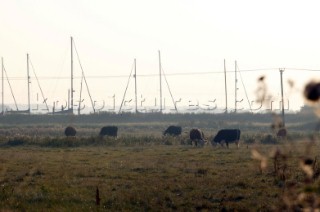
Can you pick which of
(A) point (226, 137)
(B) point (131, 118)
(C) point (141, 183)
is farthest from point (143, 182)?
(B) point (131, 118)

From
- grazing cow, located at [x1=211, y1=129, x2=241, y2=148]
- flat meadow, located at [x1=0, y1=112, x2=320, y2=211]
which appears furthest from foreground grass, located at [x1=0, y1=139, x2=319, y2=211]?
grazing cow, located at [x1=211, y1=129, x2=241, y2=148]

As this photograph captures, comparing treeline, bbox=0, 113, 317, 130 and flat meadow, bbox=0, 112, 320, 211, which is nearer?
flat meadow, bbox=0, 112, 320, 211

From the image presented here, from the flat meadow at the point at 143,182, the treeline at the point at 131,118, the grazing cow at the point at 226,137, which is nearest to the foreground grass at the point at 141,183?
the flat meadow at the point at 143,182

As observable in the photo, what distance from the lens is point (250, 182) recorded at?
18844 mm

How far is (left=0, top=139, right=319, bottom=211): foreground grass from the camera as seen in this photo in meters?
15.6

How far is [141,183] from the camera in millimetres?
19391

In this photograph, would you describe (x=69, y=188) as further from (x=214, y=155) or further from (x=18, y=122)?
(x=18, y=122)

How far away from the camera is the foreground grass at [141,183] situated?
15.6 meters

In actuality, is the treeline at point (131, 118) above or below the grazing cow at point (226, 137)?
above

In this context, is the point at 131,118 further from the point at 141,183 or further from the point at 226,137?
the point at 141,183

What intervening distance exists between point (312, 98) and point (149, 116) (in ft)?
322

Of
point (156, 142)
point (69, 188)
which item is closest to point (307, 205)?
point (69, 188)

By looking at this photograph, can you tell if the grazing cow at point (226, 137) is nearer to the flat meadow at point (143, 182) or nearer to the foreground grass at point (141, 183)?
the flat meadow at point (143, 182)

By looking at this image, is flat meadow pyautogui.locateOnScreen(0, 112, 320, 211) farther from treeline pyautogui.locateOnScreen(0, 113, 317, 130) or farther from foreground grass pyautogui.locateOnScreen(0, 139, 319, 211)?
treeline pyautogui.locateOnScreen(0, 113, 317, 130)
